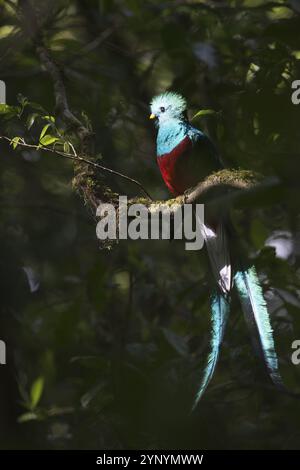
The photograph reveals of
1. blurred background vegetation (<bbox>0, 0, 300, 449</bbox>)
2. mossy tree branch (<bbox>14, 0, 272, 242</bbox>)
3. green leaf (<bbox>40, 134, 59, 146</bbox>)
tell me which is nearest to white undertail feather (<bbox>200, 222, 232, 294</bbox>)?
blurred background vegetation (<bbox>0, 0, 300, 449</bbox>)

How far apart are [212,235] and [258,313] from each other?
0.48 m

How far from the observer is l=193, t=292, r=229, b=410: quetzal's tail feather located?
283 centimetres

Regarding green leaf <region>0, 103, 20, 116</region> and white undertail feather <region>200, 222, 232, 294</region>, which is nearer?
green leaf <region>0, 103, 20, 116</region>

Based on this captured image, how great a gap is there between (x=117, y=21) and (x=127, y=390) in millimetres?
2071

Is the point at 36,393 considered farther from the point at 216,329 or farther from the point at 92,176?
the point at 92,176

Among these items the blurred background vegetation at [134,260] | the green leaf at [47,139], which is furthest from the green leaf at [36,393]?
the green leaf at [47,139]

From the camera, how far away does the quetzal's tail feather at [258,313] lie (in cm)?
262

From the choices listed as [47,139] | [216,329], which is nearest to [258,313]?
[216,329]

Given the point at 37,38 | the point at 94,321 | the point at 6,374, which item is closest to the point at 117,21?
the point at 37,38

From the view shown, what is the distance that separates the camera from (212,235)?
308 centimetres

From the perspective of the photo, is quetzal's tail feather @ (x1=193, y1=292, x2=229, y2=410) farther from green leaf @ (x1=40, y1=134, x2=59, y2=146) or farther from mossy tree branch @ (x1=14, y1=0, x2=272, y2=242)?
green leaf @ (x1=40, y1=134, x2=59, y2=146)

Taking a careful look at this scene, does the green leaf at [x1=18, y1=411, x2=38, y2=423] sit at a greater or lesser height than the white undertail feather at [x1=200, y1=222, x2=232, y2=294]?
lesser

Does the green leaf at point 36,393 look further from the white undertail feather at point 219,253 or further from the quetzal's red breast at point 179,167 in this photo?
the quetzal's red breast at point 179,167

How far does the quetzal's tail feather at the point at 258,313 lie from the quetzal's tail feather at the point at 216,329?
0.12 meters
